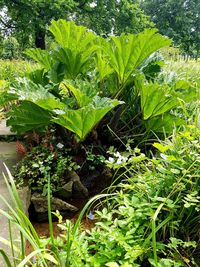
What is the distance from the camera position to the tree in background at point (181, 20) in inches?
811

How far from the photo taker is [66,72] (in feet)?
8.31

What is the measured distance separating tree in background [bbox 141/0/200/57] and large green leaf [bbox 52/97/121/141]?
19.8 meters

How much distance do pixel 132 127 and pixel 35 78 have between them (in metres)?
0.94

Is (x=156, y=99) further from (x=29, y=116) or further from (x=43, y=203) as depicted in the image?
(x=43, y=203)

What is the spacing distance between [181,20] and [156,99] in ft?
66.3

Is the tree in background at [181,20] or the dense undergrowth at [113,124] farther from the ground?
the tree in background at [181,20]

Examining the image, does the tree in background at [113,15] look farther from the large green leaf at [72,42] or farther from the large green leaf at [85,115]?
the large green leaf at [85,115]

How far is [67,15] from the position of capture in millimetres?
13719

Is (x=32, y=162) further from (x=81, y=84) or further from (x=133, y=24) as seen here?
(x=133, y=24)

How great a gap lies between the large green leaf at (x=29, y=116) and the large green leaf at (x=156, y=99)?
0.71 metres

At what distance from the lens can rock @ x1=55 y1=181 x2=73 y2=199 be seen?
7.61ft

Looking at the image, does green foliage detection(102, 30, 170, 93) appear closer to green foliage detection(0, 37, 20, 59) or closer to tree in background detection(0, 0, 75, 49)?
tree in background detection(0, 0, 75, 49)

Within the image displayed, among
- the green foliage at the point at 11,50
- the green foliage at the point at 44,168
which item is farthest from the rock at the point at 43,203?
the green foliage at the point at 11,50

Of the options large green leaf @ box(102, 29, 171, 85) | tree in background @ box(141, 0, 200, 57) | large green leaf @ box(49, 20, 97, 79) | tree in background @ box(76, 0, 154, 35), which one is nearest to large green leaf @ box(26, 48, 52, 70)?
large green leaf @ box(49, 20, 97, 79)
